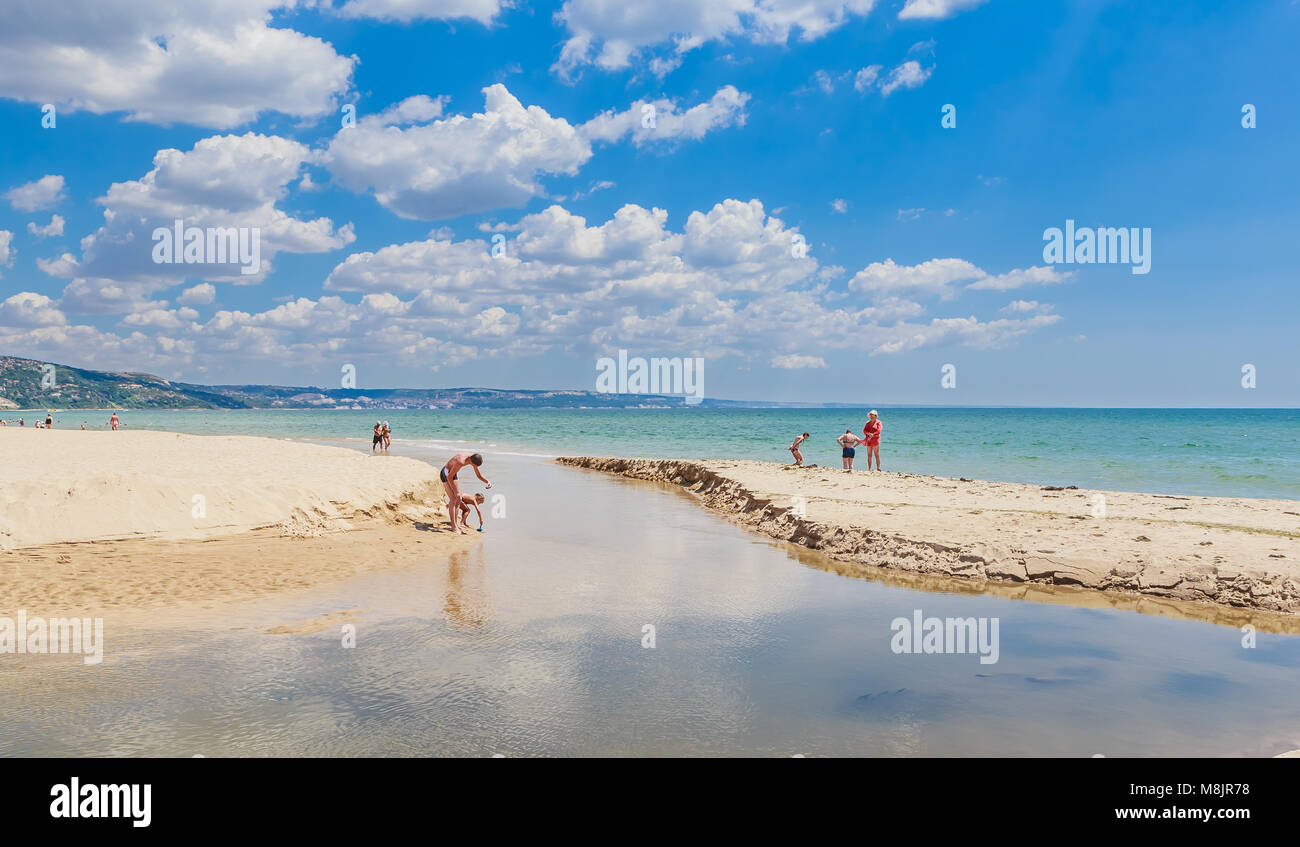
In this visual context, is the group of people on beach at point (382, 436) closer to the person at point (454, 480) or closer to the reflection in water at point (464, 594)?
the person at point (454, 480)

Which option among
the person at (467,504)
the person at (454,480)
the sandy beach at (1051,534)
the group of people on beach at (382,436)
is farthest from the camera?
the group of people on beach at (382,436)

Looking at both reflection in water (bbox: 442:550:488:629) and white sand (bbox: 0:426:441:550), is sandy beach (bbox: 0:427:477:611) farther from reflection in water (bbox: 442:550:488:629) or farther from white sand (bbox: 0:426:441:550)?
reflection in water (bbox: 442:550:488:629)

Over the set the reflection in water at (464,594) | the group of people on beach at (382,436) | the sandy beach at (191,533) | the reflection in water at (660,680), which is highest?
the group of people on beach at (382,436)

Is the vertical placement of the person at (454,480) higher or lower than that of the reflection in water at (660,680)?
higher

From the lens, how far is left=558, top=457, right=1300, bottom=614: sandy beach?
10883mm

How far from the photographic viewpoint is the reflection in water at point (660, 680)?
5.80 meters

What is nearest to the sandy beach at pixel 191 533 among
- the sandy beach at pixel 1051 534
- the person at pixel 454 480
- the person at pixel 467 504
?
the person at pixel 454 480

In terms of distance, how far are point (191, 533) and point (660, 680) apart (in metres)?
11.1

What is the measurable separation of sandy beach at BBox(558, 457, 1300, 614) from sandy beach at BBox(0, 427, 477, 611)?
7.87 m

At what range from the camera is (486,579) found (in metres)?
11.6

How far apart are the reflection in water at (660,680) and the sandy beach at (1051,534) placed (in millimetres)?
854

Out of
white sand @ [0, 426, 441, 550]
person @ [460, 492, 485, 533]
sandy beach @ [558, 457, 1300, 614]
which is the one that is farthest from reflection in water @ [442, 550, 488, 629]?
sandy beach @ [558, 457, 1300, 614]

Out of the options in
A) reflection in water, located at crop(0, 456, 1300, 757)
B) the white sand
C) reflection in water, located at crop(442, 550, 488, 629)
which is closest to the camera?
reflection in water, located at crop(0, 456, 1300, 757)
